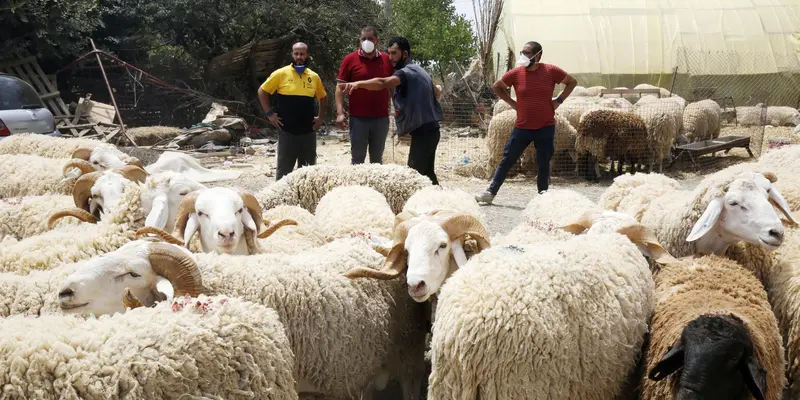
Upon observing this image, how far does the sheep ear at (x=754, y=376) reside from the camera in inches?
102

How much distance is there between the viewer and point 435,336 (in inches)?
115

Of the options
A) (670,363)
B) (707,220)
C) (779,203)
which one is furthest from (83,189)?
(779,203)

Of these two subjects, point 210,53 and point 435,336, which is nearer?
point 435,336

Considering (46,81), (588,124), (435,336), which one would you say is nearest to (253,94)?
(46,81)

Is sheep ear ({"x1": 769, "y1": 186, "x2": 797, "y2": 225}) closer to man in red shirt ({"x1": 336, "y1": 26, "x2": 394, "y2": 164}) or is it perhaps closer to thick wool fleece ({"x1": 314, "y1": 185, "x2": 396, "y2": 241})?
thick wool fleece ({"x1": 314, "y1": 185, "x2": 396, "y2": 241})

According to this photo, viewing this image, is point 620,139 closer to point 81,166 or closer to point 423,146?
point 423,146

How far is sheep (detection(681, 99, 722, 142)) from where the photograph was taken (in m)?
13.7

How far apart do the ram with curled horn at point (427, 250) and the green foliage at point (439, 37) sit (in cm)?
2828

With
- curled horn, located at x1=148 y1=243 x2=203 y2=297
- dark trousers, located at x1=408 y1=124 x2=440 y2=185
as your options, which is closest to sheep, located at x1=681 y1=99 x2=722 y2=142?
dark trousers, located at x1=408 y1=124 x2=440 y2=185

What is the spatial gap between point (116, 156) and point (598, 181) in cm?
804

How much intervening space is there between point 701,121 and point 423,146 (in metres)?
9.04

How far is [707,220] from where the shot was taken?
387cm

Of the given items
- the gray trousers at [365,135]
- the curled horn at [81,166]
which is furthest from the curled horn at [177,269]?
the gray trousers at [365,135]

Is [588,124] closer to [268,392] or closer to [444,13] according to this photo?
[268,392]
